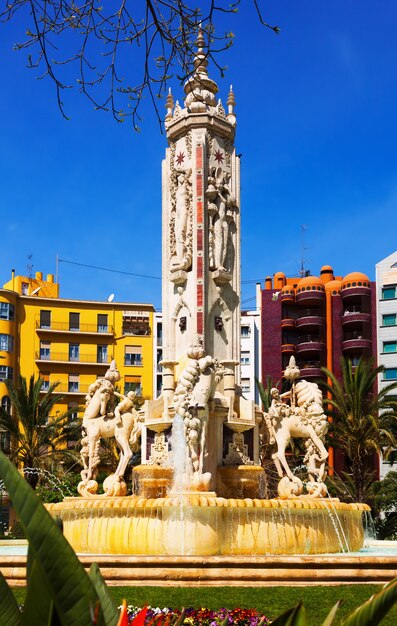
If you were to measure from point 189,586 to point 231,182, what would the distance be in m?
11.1

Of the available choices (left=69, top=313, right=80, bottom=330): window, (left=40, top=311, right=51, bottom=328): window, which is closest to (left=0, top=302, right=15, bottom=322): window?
(left=40, top=311, right=51, bottom=328): window

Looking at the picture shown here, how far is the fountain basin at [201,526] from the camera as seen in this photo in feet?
50.5

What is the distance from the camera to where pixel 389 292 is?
61.3 metres

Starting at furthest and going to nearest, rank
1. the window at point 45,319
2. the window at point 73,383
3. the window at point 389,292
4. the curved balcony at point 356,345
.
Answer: the window at point 45,319
the window at point 73,383
the window at point 389,292
the curved balcony at point 356,345

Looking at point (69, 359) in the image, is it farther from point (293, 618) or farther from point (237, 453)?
point (293, 618)

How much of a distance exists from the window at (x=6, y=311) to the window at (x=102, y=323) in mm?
6615

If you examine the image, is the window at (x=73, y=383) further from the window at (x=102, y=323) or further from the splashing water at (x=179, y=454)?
the splashing water at (x=179, y=454)

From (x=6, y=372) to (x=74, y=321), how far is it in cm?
684

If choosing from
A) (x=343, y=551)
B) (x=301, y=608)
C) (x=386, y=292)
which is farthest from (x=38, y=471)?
(x=301, y=608)

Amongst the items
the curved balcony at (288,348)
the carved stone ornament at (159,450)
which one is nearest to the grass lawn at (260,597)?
the carved stone ornament at (159,450)

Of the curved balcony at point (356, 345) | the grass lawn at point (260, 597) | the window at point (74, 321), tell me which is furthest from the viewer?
the window at point (74, 321)

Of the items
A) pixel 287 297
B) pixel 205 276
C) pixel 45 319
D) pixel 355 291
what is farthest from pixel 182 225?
pixel 45 319

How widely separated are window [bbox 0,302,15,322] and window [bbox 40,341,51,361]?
287 centimetres

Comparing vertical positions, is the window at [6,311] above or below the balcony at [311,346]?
above
